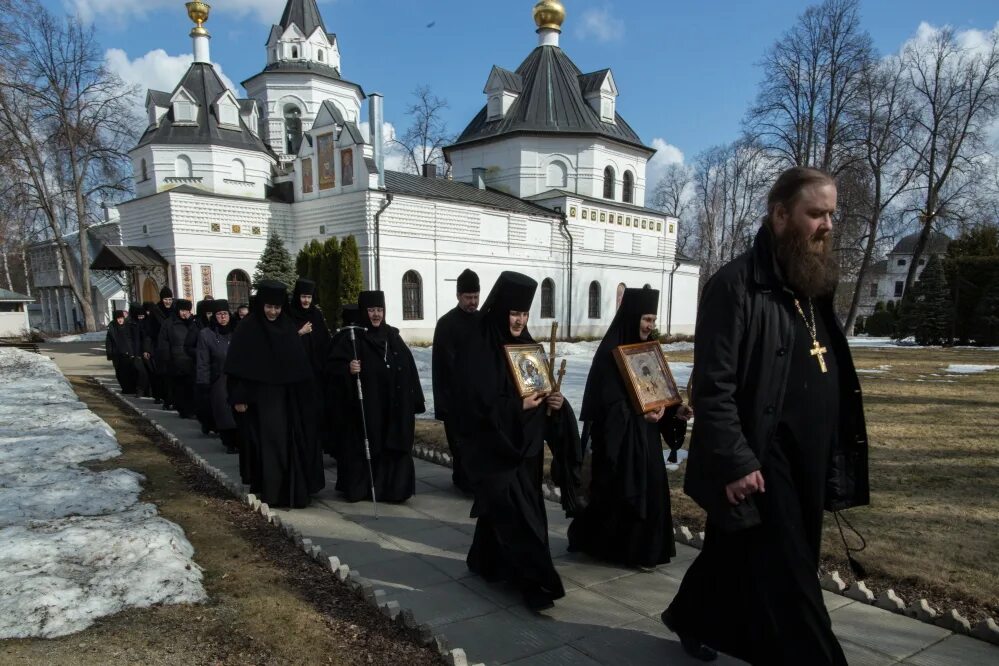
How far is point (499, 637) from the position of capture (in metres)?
3.46

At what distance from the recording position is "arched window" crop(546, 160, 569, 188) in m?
35.2

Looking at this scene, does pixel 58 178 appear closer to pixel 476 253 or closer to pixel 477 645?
pixel 476 253

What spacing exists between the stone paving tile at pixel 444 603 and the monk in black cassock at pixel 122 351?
12.6 m

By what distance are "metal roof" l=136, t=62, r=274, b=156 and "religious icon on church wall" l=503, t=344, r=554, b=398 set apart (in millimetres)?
31261

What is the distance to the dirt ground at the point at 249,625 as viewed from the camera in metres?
3.07

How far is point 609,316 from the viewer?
3625cm

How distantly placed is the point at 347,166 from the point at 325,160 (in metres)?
1.74

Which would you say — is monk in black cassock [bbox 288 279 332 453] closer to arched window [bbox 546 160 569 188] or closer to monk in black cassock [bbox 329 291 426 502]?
monk in black cassock [bbox 329 291 426 502]

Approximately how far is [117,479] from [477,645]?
180 inches

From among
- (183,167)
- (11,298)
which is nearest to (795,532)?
(11,298)

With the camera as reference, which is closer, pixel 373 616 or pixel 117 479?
pixel 373 616

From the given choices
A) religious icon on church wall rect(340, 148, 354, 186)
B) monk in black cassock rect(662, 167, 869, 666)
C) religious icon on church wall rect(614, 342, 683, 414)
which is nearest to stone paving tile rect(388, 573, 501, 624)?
religious icon on church wall rect(614, 342, 683, 414)

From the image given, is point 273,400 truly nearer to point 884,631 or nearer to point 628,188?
point 884,631

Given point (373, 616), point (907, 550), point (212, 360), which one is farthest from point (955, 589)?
point (212, 360)
